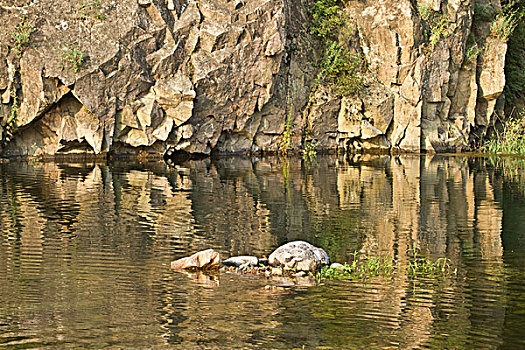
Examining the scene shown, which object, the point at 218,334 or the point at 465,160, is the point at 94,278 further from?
the point at 465,160

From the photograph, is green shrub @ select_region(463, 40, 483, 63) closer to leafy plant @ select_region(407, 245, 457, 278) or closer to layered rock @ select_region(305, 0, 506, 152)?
layered rock @ select_region(305, 0, 506, 152)

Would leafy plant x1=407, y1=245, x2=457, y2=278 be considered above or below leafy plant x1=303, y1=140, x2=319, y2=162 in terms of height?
below

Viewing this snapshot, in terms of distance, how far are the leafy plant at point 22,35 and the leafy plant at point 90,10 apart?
2202 millimetres

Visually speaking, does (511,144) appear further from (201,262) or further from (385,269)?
(201,262)

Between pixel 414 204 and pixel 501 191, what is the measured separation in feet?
11.9

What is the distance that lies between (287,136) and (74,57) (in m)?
11.3

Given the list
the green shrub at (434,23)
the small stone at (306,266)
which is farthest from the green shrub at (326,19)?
the small stone at (306,266)

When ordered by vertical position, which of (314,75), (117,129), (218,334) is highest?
(314,75)

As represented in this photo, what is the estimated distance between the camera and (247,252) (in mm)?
9484

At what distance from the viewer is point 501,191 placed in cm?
1680

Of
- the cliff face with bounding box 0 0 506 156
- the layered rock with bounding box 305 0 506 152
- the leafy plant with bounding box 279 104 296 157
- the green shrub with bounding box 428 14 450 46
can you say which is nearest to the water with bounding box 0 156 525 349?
the cliff face with bounding box 0 0 506 156

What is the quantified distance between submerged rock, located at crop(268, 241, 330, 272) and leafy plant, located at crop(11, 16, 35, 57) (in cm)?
2002

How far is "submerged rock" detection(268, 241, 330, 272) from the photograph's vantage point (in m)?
8.27

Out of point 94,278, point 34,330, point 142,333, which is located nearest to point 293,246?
point 94,278
